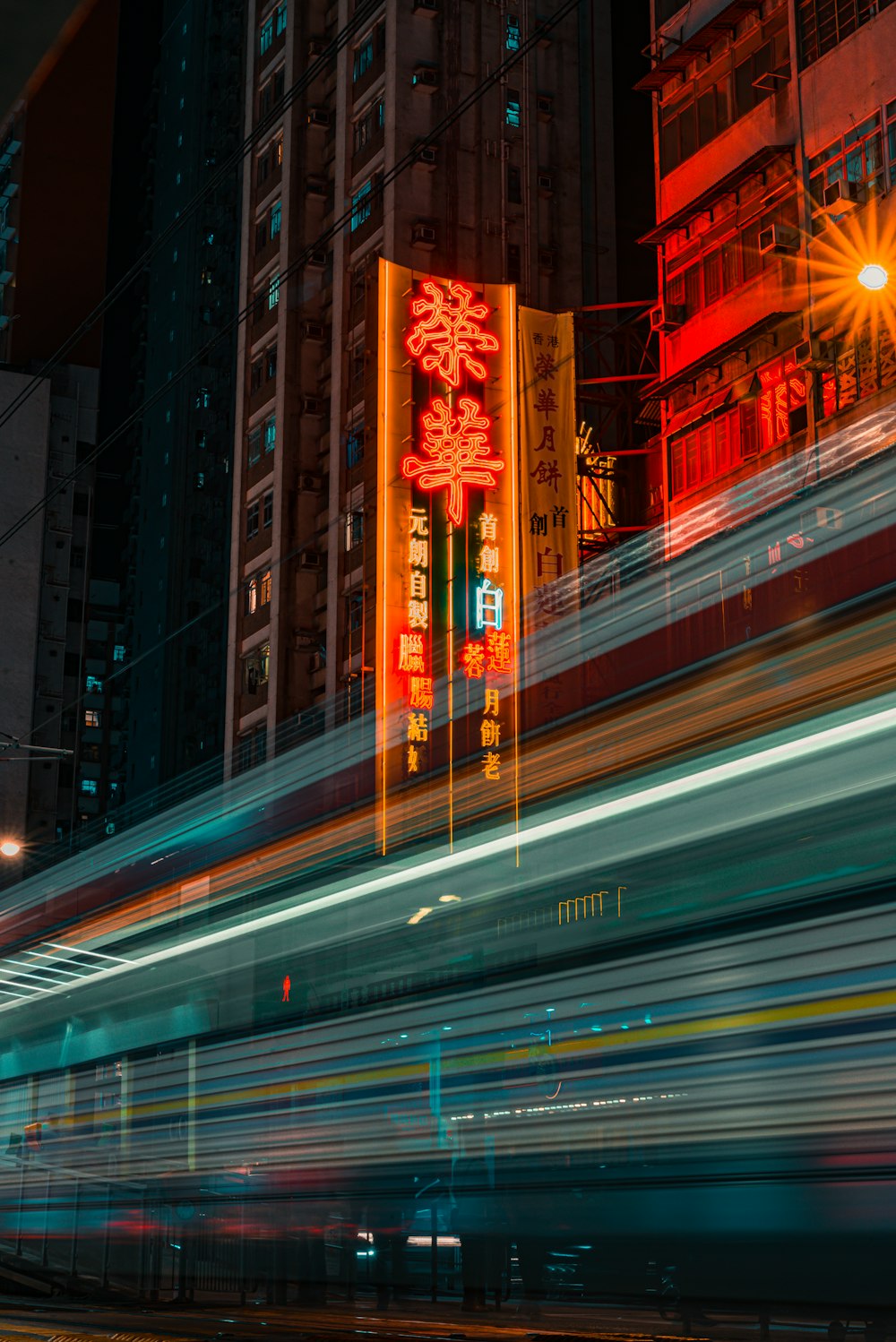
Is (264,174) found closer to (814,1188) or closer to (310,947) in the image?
(310,947)

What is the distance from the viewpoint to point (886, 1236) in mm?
4238

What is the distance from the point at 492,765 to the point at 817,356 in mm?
13189

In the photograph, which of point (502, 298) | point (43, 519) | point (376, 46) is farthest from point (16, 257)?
point (502, 298)

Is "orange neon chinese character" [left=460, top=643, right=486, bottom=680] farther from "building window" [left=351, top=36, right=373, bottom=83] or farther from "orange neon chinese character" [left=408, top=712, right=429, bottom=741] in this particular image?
"building window" [left=351, top=36, right=373, bottom=83]

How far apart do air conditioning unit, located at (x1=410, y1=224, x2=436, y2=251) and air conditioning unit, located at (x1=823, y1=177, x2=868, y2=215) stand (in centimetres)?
1561

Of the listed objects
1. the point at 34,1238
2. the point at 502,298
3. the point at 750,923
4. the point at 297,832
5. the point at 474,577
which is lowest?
the point at 34,1238

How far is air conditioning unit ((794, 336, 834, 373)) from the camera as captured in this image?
18844mm

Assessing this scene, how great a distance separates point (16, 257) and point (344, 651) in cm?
4364

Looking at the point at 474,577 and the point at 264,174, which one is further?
the point at 264,174

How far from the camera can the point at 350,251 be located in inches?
1431

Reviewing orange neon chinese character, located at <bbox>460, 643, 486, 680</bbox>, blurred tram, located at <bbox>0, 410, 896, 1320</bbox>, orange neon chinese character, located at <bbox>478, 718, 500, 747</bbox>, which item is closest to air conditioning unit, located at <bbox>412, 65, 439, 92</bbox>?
orange neon chinese character, located at <bbox>460, 643, 486, 680</bbox>

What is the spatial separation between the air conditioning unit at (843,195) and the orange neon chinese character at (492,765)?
44.4ft

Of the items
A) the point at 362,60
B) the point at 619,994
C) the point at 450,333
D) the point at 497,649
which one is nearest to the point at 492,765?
the point at 619,994

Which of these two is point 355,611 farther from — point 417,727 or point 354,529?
point 417,727
